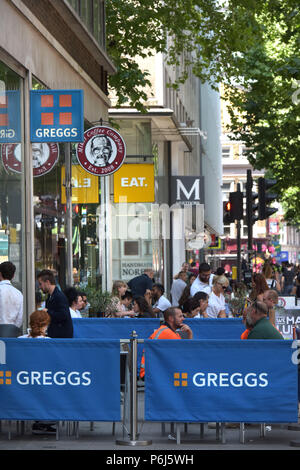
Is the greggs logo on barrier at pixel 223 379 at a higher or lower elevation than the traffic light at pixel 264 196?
lower

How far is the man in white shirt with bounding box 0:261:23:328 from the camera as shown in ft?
42.0

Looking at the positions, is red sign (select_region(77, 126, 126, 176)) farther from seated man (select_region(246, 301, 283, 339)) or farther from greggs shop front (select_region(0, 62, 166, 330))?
seated man (select_region(246, 301, 283, 339))

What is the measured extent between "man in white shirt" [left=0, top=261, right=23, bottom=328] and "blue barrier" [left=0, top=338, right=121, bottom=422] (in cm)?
253

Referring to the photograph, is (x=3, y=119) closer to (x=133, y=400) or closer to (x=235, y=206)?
(x=133, y=400)

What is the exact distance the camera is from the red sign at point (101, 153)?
20.2 m

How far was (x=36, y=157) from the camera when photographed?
16188mm

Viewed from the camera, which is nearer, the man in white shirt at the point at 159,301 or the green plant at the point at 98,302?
the man in white shirt at the point at 159,301

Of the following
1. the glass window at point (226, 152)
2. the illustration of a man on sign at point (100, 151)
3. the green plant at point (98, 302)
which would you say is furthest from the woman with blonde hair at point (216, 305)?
the glass window at point (226, 152)

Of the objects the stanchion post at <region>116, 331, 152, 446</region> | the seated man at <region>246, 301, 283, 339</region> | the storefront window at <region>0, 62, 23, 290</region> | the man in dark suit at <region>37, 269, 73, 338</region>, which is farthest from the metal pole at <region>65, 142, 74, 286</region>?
the stanchion post at <region>116, 331, 152, 446</region>

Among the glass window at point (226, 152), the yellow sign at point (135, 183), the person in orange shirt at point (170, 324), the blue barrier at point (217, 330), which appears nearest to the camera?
the person in orange shirt at point (170, 324)

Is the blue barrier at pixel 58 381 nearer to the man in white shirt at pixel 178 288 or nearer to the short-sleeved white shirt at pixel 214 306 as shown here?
the short-sleeved white shirt at pixel 214 306

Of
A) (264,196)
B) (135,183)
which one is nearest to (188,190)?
(135,183)

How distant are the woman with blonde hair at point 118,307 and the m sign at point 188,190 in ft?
59.4
